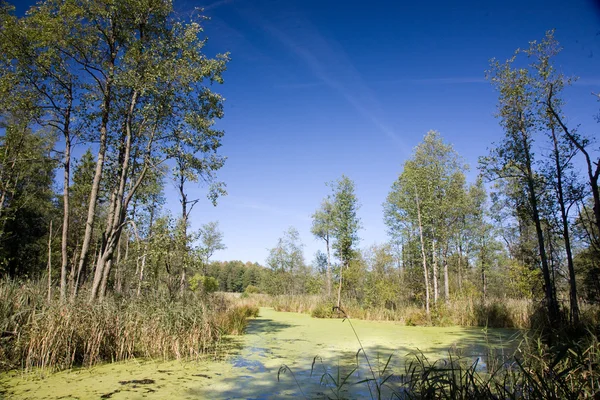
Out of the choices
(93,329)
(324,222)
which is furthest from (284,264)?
(93,329)

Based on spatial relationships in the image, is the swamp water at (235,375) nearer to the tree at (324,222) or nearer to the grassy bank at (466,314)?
the grassy bank at (466,314)

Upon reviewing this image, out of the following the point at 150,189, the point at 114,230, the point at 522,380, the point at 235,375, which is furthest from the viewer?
the point at 150,189

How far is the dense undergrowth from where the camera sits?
4512 millimetres

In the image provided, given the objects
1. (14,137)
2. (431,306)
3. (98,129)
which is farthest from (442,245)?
(14,137)

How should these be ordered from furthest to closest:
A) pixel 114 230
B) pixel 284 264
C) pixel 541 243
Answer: pixel 284 264
pixel 541 243
pixel 114 230

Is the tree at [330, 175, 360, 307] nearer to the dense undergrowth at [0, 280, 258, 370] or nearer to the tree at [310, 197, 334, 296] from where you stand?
the tree at [310, 197, 334, 296]

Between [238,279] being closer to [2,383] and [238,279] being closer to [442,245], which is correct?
[442,245]

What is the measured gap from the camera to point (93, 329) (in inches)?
200

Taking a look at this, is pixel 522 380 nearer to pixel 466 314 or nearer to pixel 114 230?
pixel 114 230

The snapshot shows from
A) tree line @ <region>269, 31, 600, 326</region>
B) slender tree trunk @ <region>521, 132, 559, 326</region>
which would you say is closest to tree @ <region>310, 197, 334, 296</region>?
tree line @ <region>269, 31, 600, 326</region>

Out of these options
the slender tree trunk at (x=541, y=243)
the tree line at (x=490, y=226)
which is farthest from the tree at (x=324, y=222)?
the slender tree trunk at (x=541, y=243)

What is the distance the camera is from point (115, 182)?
28.1 feet

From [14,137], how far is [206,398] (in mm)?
13883

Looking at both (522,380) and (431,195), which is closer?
(522,380)
